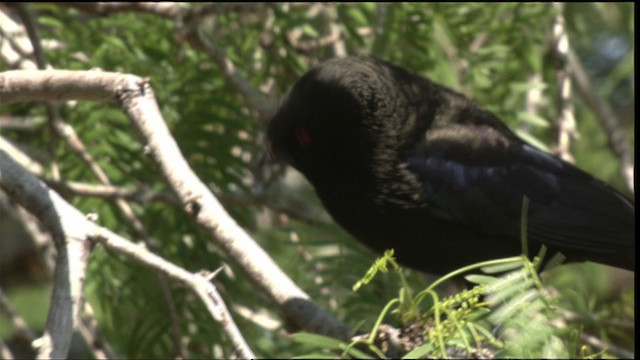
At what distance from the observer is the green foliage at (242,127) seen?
3945 mm

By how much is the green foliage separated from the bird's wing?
168mm

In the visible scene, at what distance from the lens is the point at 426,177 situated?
4.11 m

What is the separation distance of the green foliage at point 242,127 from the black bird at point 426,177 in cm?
16

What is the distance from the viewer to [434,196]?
4133 mm

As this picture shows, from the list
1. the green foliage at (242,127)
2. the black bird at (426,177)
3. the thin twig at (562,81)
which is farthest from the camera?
the thin twig at (562,81)

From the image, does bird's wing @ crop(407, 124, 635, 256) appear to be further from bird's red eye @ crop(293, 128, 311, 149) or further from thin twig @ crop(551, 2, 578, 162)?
bird's red eye @ crop(293, 128, 311, 149)

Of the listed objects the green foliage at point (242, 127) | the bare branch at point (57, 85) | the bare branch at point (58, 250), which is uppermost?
the bare branch at point (57, 85)

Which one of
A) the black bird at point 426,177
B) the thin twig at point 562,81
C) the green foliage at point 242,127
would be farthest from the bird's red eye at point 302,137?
the thin twig at point 562,81

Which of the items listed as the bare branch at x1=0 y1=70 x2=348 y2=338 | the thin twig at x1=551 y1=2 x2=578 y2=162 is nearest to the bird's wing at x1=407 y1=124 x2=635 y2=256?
the thin twig at x1=551 y1=2 x2=578 y2=162

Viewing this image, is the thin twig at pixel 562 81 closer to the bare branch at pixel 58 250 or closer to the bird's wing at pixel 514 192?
the bird's wing at pixel 514 192

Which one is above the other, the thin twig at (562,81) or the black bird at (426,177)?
the thin twig at (562,81)

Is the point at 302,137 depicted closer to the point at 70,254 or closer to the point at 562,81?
the point at 562,81

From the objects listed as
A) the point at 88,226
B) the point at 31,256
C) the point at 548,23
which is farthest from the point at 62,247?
the point at 31,256

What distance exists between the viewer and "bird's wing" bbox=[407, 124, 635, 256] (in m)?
4.13
